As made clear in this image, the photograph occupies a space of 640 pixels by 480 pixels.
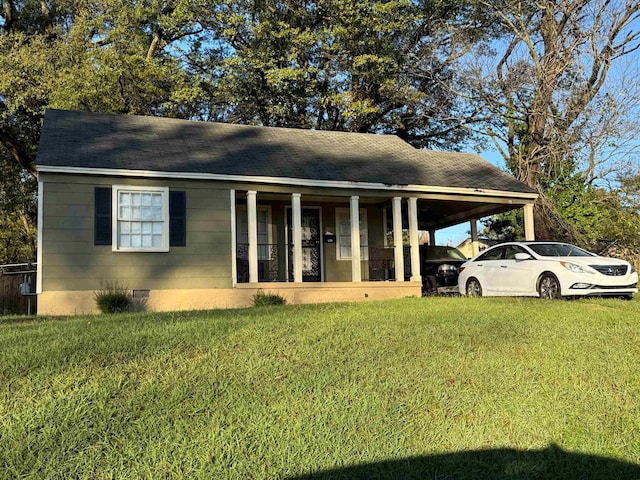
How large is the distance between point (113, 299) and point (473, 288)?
780 cm

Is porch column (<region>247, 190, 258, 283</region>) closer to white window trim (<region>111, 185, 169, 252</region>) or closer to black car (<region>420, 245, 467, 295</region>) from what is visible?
white window trim (<region>111, 185, 169, 252</region>)

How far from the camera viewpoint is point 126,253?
11.8 meters

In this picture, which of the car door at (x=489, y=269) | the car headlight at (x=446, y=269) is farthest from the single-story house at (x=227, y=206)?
the car door at (x=489, y=269)

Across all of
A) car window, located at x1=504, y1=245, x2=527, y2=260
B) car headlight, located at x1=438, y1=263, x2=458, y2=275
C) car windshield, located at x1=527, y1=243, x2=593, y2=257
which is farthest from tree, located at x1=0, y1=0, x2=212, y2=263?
car windshield, located at x1=527, y1=243, x2=593, y2=257

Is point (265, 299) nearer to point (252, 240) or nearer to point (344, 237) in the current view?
point (252, 240)

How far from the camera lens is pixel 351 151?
16.1 metres

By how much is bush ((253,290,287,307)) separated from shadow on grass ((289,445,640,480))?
8.19m

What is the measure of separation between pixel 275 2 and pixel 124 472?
74.0ft

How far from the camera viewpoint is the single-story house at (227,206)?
11484 mm

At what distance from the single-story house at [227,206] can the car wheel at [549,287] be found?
359 centimetres

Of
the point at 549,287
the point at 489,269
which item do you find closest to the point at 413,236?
the point at 489,269

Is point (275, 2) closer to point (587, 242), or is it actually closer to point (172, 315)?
point (587, 242)

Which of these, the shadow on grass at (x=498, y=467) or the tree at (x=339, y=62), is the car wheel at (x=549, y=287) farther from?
the tree at (x=339, y=62)

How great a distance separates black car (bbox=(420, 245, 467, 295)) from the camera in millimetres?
15594
